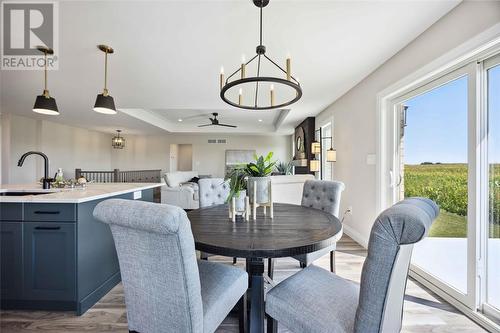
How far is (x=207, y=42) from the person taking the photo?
2.16m

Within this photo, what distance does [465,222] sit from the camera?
5.83 feet

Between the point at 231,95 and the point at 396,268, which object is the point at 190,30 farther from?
the point at 396,268

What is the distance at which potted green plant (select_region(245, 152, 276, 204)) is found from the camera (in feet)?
5.11

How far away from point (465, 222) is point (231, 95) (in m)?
3.46

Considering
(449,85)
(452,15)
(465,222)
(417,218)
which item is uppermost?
(452,15)

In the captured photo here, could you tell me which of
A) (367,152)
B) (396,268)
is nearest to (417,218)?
(396,268)

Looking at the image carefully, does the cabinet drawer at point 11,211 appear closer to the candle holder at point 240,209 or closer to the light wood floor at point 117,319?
the light wood floor at point 117,319

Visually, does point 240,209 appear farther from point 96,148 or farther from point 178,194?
point 96,148

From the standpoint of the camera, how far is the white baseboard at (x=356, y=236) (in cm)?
296

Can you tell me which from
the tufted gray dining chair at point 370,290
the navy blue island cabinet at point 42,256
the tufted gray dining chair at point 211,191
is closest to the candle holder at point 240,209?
the tufted gray dining chair at point 370,290

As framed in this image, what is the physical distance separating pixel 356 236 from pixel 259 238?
8.66 ft

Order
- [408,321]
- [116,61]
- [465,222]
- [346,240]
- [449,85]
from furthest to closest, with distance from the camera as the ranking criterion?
[346,240] → [116,61] → [449,85] → [465,222] → [408,321]

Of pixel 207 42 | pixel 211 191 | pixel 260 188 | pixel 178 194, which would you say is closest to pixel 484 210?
pixel 260 188

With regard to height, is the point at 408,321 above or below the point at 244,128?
below
